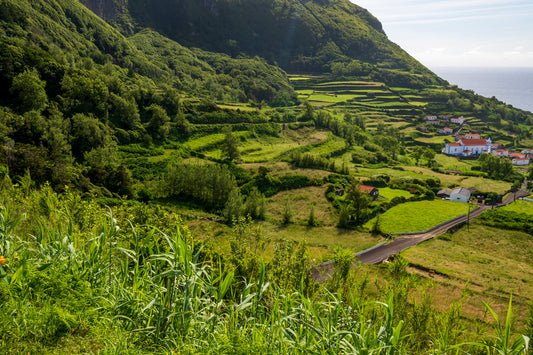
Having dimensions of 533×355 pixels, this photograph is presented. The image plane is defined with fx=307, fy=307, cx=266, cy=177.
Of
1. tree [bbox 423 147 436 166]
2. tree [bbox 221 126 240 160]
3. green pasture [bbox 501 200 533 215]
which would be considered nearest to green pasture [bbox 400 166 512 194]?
green pasture [bbox 501 200 533 215]

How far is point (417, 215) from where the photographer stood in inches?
2283

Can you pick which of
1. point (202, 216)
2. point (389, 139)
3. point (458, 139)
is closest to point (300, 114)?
point (389, 139)

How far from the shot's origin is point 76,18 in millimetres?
121000

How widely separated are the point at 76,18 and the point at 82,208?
141217 millimetres

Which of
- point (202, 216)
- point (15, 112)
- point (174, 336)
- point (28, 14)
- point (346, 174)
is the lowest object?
point (202, 216)

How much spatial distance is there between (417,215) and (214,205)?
37.9 m

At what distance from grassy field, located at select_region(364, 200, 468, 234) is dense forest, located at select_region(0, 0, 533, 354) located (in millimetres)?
1439

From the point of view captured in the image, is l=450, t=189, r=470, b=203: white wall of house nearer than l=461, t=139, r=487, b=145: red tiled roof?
Yes

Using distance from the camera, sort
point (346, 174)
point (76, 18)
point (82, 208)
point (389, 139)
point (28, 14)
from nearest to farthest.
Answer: point (82, 208) → point (346, 174) → point (28, 14) → point (389, 139) → point (76, 18)

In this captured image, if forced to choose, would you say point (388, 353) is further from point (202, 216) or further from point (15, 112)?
point (15, 112)

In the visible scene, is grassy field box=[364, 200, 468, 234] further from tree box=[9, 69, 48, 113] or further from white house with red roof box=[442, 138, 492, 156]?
tree box=[9, 69, 48, 113]

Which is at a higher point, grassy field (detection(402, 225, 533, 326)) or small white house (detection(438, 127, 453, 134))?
small white house (detection(438, 127, 453, 134))

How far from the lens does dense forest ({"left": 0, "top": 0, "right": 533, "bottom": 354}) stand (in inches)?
192

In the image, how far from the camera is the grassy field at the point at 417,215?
2079 inches
